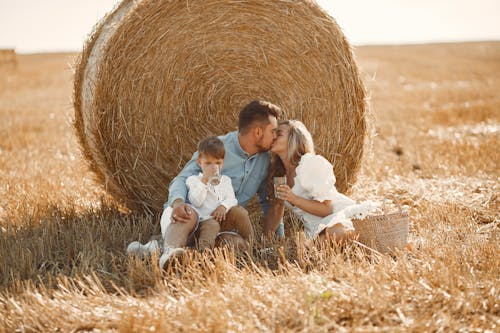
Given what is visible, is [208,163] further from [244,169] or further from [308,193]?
[308,193]

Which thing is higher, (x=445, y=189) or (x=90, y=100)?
(x=90, y=100)

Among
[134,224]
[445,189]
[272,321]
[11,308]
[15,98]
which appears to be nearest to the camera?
[272,321]

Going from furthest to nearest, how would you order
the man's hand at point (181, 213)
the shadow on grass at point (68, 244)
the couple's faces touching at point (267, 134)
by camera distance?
the couple's faces touching at point (267, 134) < the man's hand at point (181, 213) < the shadow on grass at point (68, 244)

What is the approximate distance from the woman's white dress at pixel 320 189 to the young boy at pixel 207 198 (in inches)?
19.7

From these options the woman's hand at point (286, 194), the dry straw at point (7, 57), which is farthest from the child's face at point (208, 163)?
the dry straw at point (7, 57)

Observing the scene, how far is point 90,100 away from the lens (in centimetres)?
504

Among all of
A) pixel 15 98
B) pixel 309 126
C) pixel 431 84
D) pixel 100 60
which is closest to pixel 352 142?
pixel 309 126

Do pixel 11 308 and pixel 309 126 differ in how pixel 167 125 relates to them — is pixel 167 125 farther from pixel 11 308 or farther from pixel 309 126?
pixel 11 308

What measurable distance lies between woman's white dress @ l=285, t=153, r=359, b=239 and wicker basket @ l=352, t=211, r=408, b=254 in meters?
0.11

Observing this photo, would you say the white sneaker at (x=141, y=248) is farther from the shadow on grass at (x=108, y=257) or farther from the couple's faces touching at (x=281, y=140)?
the couple's faces touching at (x=281, y=140)

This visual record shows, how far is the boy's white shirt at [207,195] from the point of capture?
4359 mm

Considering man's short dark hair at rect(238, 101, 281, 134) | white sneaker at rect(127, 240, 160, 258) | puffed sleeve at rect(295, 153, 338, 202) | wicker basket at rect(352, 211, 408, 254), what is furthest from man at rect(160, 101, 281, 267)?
wicker basket at rect(352, 211, 408, 254)

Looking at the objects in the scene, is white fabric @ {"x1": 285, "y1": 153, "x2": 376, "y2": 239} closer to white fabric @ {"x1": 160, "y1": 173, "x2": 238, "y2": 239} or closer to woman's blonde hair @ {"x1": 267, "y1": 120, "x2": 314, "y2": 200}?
woman's blonde hair @ {"x1": 267, "y1": 120, "x2": 314, "y2": 200}

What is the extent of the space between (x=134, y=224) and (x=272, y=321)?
7.06 ft
